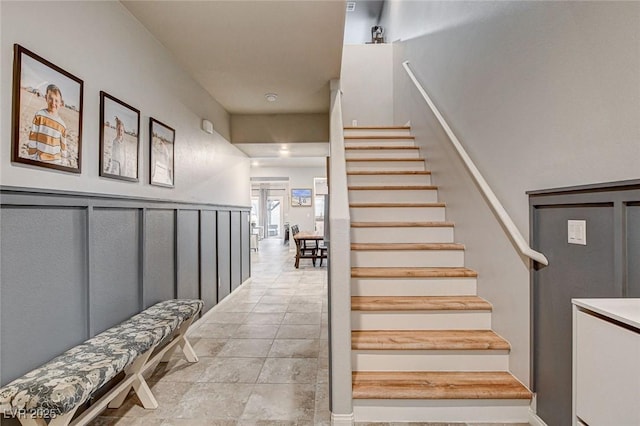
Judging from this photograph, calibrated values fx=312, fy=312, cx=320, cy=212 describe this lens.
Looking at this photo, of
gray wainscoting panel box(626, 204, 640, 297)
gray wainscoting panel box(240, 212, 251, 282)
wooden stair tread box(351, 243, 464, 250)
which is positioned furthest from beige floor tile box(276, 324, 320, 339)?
gray wainscoting panel box(626, 204, 640, 297)

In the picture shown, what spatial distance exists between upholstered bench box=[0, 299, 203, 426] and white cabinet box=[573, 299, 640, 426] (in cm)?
174

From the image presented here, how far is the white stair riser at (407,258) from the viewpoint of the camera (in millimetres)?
2428

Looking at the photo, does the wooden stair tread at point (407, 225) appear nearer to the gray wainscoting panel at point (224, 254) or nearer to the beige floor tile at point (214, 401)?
the beige floor tile at point (214, 401)

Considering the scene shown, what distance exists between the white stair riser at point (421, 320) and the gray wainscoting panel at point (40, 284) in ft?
5.15

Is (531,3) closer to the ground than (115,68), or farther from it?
farther from it

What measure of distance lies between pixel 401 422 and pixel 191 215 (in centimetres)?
247

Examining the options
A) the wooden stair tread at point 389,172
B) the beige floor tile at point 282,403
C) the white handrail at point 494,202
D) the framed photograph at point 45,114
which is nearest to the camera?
the framed photograph at point 45,114

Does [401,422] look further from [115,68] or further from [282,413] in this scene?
[115,68]

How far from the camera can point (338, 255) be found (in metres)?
1.61

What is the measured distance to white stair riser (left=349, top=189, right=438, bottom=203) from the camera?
3012mm

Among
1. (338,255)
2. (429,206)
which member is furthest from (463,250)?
(338,255)

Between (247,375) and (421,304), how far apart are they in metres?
1.31

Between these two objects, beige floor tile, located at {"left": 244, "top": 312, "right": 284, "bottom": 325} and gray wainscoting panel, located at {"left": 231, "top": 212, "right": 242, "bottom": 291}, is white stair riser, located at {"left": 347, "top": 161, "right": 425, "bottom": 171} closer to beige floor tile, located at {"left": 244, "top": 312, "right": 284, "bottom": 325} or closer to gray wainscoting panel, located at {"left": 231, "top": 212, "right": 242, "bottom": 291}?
beige floor tile, located at {"left": 244, "top": 312, "right": 284, "bottom": 325}

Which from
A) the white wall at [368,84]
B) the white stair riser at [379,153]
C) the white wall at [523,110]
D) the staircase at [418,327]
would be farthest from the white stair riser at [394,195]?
the white wall at [368,84]
